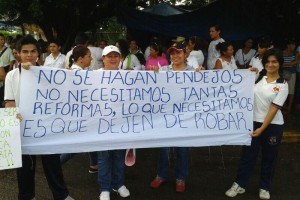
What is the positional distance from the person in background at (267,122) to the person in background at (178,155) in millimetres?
536

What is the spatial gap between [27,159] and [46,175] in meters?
0.27

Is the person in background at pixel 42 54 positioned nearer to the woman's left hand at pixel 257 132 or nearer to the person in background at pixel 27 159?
the person in background at pixel 27 159

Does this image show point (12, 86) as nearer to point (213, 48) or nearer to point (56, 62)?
point (56, 62)

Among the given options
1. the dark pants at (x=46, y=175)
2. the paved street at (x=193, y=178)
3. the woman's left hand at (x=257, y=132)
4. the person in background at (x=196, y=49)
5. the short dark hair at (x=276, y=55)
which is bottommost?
the paved street at (x=193, y=178)

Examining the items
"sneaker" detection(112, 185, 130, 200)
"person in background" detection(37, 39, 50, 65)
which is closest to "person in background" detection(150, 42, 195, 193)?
"sneaker" detection(112, 185, 130, 200)

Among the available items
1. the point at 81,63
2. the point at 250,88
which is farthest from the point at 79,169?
the point at 250,88

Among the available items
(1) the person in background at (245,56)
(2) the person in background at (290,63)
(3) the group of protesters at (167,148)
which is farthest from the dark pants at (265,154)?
(2) the person in background at (290,63)

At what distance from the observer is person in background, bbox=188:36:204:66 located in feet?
20.9

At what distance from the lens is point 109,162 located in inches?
156

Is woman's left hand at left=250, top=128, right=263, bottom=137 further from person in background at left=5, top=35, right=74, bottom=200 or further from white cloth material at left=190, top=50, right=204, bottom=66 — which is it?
white cloth material at left=190, top=50, right=204, bottom=66

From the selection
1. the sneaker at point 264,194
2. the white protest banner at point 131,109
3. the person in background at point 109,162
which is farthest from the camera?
the sneaker at point 264,194

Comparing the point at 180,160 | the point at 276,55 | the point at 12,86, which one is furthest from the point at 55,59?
the point at 276,55

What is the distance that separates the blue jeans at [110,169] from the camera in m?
3.89

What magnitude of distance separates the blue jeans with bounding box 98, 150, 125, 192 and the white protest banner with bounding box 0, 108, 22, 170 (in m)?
0.84
